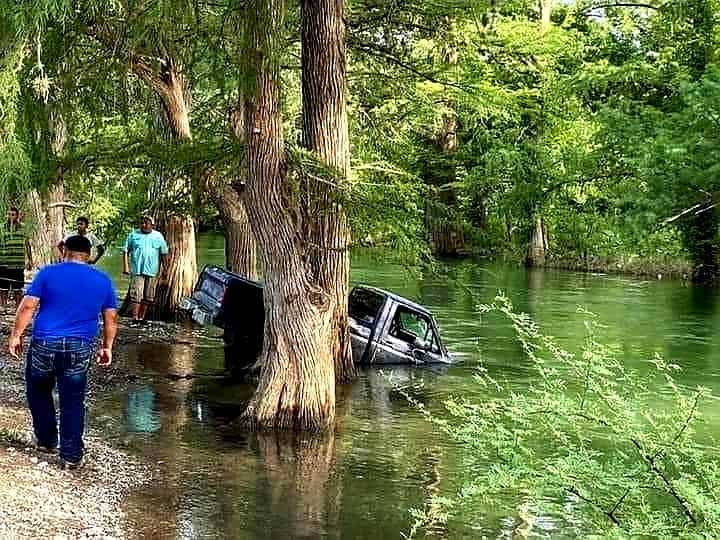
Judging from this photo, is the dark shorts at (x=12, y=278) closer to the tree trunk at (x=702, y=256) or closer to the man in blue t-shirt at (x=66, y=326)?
the man in blue t-shirt at (x=66, y=326)

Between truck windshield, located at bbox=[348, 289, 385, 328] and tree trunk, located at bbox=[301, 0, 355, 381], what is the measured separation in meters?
3.38

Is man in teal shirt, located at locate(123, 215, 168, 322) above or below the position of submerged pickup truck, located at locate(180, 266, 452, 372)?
above

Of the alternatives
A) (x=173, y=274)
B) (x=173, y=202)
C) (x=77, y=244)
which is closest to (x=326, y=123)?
(x=77, y=244)

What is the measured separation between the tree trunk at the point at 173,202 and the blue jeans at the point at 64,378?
662 centimetres

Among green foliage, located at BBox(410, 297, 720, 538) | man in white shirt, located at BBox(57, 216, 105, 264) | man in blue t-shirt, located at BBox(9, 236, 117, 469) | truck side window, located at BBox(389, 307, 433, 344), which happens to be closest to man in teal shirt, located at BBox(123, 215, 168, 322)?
man in white shirt, located at BBox(57, 216, 105, 264)

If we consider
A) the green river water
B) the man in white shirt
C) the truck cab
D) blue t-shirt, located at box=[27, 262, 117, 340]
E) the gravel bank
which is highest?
the man in white shirt

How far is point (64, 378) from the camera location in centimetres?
866

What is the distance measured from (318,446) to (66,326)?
362 centimetres

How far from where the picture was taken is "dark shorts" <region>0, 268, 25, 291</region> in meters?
22.1

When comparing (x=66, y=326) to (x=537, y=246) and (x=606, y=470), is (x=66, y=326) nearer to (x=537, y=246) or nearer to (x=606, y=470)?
(x=606, y=470)

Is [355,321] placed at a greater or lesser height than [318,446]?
greater

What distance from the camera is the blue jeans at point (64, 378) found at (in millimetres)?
8594

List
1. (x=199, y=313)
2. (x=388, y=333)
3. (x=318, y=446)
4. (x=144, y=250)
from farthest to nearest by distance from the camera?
1. (x=144, y=250)
2. (x=388, y=333)
3. (x=199, y=313)
4. (x=318, y=446)

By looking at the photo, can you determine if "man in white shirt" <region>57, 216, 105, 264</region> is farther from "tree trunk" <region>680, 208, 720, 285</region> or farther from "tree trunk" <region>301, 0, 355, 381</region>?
"tree trunk" <region>680, 208, 720, 285</region>
